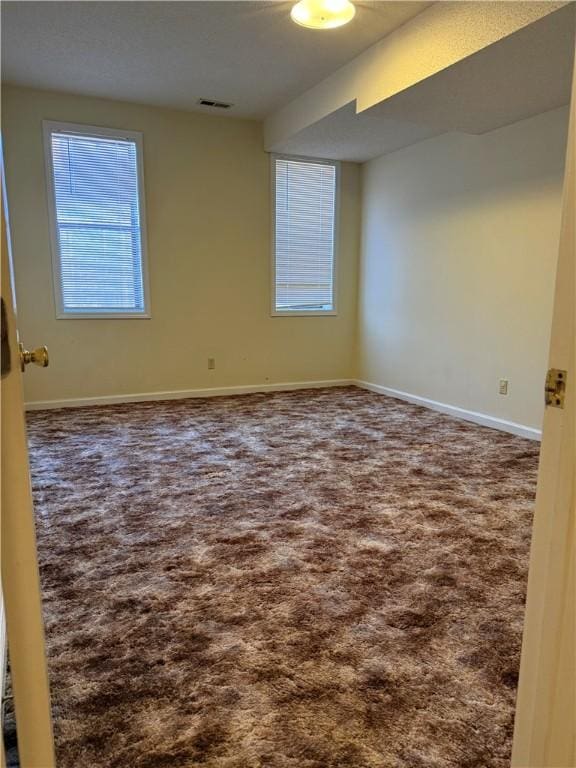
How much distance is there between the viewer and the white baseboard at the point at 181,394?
191 inches

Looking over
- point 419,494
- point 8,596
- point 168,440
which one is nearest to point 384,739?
point 8,596

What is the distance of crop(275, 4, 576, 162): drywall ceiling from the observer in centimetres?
258

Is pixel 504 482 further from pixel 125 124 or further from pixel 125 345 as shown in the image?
pixel 125 124

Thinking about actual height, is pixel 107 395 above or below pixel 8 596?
below

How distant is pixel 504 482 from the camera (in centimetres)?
302

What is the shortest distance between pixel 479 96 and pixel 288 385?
3.39 metres

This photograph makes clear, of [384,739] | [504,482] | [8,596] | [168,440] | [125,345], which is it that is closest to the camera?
[8,596]

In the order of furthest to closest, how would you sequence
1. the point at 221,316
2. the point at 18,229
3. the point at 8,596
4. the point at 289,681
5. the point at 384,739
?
1. the point at 221,316
2. the point at 18,229
3. the point at 289,681
4. the point at 384,739
5. the point at 8,596

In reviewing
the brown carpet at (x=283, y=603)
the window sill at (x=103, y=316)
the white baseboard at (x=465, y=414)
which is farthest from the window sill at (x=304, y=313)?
the brown carpet at (x=283, y=603)

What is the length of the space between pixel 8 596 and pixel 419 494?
243 cm

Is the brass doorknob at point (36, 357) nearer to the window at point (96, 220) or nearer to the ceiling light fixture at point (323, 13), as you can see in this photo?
the ceiling light fixture at point (323, 13)

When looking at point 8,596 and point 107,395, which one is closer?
point 8,596

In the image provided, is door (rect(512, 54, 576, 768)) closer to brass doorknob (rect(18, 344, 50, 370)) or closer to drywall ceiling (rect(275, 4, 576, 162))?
brass doorknob (rect(18, 344, 50, 370))

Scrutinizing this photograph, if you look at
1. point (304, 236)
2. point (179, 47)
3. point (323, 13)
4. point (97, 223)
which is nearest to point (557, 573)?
point (323, 13)
